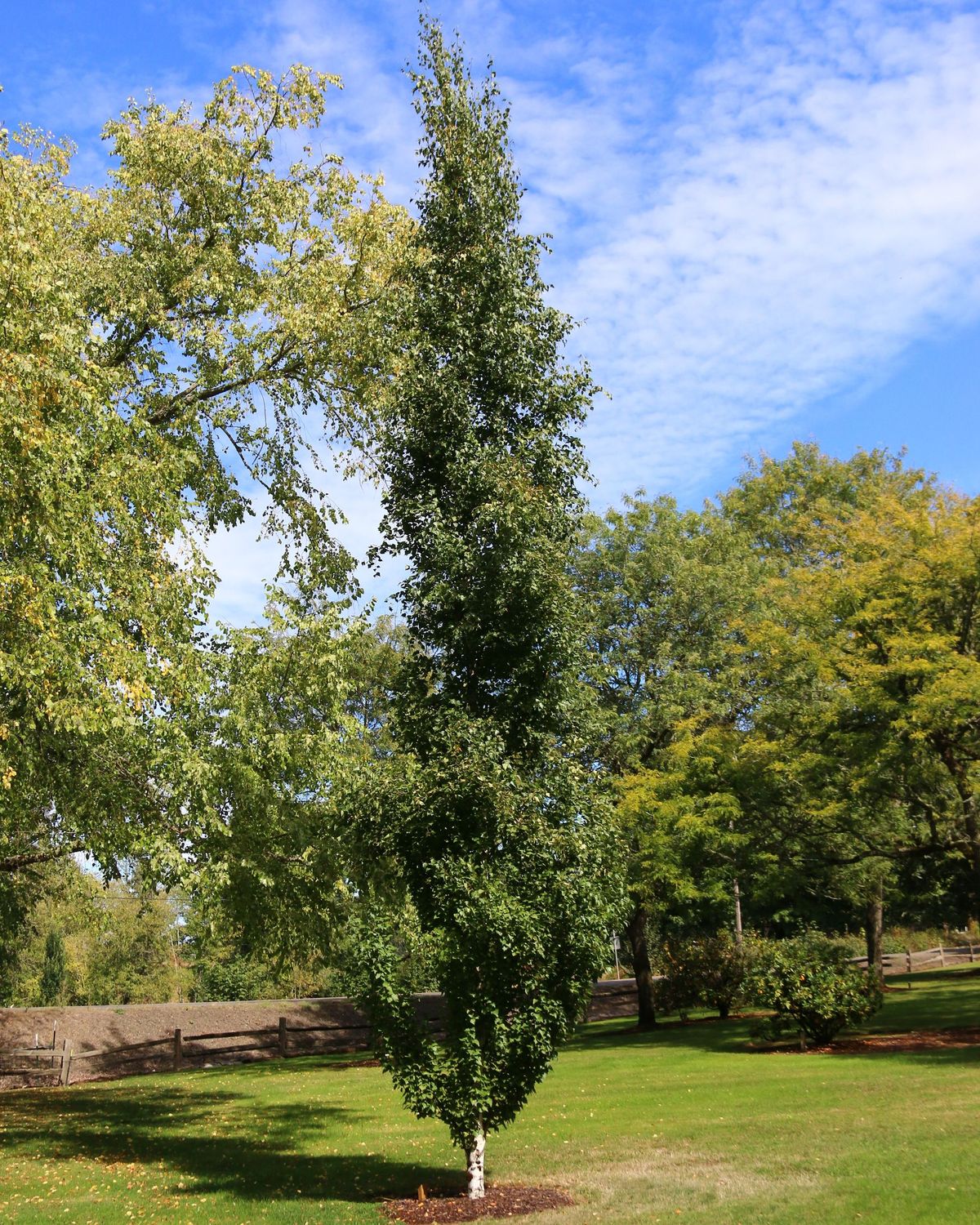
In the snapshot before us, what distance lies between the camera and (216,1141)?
1523 centimetres

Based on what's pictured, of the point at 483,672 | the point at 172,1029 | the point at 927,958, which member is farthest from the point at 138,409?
the point at 927,958

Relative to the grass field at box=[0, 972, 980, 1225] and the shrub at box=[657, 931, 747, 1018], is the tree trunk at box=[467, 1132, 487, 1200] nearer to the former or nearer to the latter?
the grass field at box=[0, 972, 980, 1225]

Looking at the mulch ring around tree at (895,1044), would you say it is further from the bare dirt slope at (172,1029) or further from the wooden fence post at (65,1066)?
the wooden fence post at (65,1066)

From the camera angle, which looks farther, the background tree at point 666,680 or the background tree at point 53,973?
the background tree at point 53,973

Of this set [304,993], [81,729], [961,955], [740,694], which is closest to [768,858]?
[740,694]

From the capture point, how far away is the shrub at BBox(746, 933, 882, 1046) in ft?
68.8

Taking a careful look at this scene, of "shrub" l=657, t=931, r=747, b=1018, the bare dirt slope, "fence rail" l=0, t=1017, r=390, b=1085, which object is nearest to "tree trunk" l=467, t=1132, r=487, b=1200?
the bare dirt slope

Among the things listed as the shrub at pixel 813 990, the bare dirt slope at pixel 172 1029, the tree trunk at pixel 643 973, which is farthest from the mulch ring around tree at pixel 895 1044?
the tree trunk at pixel 643 973

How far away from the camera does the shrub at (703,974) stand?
101 feet

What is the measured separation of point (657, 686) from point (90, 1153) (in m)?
19.0

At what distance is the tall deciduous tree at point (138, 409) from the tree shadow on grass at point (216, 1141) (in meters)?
4.11

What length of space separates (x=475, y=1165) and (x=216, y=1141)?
6255mm

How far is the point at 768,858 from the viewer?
24.7m

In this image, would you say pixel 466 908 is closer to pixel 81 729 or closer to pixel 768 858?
pixel 81 729
